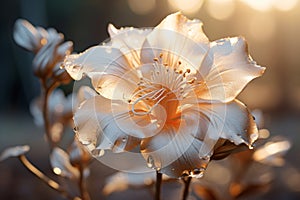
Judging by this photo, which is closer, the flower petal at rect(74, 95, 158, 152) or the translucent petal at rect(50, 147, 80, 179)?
the flower petal at rect(74, 95, 158, 152)

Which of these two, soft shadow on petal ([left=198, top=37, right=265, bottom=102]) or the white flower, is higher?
soft shadow on petal ([left=198, top=37, right=265, bottom=102])

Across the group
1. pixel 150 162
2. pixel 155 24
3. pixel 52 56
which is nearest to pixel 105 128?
pixel 150 162

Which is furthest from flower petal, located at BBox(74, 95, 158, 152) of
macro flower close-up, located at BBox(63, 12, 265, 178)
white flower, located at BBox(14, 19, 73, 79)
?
white flower, located at BBox(14, 19, 73, 79)

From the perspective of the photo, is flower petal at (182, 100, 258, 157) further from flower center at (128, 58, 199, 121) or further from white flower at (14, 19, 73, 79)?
white flower at (14, 19, 73, 79)

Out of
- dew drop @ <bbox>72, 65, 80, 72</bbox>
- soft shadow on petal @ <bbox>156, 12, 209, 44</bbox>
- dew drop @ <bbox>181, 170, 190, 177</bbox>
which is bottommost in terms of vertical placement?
dew drop @ <bbox>181, 170, 190, 177</bbox>

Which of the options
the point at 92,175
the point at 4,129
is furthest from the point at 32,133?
the point at 92,175

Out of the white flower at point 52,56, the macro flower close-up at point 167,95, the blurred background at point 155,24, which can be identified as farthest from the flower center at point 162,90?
the blurred background at point 155,24

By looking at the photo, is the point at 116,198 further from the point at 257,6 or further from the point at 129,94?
the point at 257,6
